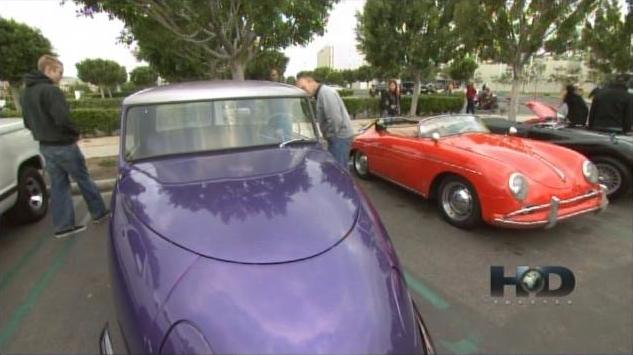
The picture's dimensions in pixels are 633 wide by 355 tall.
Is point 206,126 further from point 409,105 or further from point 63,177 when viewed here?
point 409,105

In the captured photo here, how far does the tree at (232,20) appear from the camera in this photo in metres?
6.75

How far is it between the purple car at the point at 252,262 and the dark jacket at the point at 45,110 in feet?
6.15

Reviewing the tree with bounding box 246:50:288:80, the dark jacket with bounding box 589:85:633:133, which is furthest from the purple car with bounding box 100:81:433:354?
the tree with bounding box 246:50:288:80

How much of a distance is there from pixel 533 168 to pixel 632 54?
591 inches

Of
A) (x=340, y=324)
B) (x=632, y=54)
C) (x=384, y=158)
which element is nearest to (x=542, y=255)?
(x=384, y=158)

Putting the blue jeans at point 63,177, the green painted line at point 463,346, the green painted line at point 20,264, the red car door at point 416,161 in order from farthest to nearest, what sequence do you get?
the red car door at point 416,161
the blue jeans at point 63,177
the green painted line at point 20,264
the green painted line at point 463,346

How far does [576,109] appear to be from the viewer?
22.6 feet

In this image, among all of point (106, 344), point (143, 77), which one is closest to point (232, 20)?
point (106, 344)

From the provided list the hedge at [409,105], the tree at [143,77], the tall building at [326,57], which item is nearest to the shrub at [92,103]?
the hedge at [409,105]

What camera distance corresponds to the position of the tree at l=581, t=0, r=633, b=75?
1277 centimetres

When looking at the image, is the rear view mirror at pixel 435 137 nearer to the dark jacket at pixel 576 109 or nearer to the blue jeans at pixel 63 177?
the dark jacket at pixel 576 109

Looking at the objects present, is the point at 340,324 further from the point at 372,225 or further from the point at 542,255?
the point at 542,255

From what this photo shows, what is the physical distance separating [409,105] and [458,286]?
1509 cm

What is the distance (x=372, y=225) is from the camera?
2.04 metres
